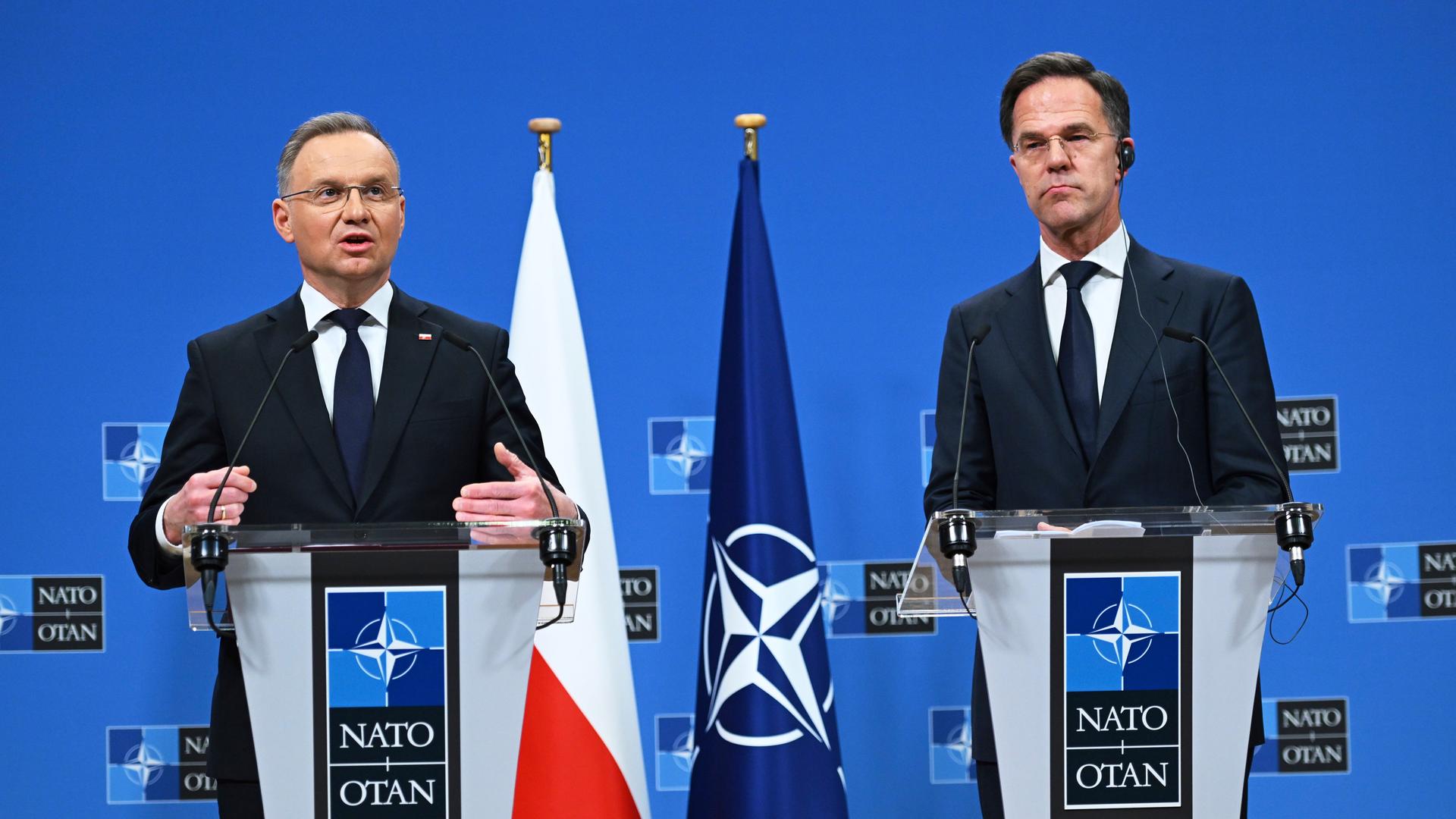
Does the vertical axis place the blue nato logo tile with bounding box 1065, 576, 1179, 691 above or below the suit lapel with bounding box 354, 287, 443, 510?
below

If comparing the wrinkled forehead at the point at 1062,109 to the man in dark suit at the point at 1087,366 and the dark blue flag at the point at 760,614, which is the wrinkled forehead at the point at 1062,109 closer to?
the man in dark suit at the point at 1087,366

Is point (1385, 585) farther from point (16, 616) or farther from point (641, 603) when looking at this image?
point (16, 616)

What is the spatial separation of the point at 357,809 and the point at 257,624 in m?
0.26

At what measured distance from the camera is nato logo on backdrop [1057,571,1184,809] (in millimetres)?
1838

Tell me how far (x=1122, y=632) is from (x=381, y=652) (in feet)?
3.06

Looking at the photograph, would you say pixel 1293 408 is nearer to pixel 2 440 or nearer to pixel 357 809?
pixel 357 809

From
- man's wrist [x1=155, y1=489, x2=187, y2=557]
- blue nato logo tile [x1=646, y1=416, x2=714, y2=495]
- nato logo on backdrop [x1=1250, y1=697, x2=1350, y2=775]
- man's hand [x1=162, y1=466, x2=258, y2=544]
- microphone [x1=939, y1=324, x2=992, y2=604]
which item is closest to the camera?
microphone [x1=939, y1=324, x2=992, y2=604]

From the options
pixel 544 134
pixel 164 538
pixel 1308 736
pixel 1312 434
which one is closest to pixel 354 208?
pixel 164 538

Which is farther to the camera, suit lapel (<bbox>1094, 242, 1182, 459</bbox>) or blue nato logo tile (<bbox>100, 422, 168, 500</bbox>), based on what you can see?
blue nato logo tile (<bbox>100, 422, 168, 500</bbox>)

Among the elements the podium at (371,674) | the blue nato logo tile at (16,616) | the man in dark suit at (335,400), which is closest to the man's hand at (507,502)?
the man in dark suit at (335,400)

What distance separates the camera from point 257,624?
1808 mm

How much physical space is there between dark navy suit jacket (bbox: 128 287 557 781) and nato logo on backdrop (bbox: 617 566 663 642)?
1395 mm

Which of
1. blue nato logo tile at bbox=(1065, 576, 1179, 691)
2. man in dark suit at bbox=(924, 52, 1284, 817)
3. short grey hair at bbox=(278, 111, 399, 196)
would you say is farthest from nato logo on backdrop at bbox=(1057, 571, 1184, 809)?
short grey hair at bbox=(278, 111, 399, 196)

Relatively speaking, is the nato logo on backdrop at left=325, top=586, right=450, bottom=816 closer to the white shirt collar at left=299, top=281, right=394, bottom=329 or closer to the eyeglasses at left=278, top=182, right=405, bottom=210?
the white shirt collar at left=299, top=281, right=394, bottom=329
